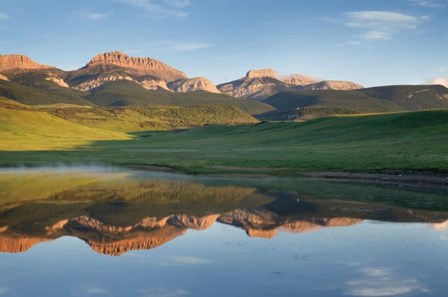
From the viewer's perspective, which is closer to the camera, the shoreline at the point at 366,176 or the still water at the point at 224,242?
the still water at the point at 224,242

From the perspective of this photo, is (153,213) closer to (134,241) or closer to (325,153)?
(134,241)

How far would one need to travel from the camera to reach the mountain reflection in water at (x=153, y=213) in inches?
1109

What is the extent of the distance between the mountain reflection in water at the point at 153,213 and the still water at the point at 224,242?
0.08 m

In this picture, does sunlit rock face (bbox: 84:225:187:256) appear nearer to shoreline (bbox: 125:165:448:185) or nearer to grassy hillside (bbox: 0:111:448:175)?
shoreline (bbox: 125:165:448:185)

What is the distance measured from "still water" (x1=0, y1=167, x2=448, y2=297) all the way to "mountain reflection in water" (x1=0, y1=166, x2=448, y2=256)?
8 centimetres

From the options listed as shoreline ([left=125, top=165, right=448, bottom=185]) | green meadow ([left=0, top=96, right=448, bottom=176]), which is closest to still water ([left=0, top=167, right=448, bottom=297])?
shoreline ([left=125, top=165, right=448, bottom=185])

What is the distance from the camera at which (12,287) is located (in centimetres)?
1895

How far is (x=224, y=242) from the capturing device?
2664 cm

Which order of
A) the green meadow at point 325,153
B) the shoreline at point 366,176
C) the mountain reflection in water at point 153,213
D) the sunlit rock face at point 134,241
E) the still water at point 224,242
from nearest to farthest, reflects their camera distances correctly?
the still water at point 224,242
the sunlit rock face at point 134,241
the mountain reflection in water at point 153,213
the shoreline at point 366,176
the green meadow at point 325,153

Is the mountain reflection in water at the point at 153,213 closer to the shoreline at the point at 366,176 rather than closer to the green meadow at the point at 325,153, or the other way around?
the shoreline at the point at 366,176

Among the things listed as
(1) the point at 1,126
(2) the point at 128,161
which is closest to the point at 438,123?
(2) the point at 128,161

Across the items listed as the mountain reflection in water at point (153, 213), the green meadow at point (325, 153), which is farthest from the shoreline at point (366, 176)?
the mountain reflection in water at point (153, 213)

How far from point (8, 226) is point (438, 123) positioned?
324 ft

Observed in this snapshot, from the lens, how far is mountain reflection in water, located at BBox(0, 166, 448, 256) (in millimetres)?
28156
